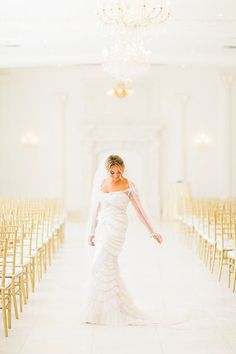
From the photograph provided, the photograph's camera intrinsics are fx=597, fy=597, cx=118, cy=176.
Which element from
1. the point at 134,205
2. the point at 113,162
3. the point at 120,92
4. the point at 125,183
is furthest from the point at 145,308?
the point at 120,92

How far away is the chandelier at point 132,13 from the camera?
9984 mm

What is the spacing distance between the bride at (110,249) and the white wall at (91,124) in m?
12.7

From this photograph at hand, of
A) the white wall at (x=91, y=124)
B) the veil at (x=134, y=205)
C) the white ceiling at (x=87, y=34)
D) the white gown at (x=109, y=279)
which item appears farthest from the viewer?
the white wall at (x=91, y=124)

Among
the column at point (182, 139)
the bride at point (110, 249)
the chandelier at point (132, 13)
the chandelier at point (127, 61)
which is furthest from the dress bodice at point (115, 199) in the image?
the column at point (182, 139)

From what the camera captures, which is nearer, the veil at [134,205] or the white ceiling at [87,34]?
the veil at [134,205]

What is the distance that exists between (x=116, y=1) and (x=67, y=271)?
15.3ft

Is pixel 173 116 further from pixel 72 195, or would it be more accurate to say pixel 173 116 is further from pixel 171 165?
pixel 72 195

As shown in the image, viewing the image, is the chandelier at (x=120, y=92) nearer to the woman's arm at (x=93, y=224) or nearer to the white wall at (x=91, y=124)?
the white wall at (x=91, y=124)

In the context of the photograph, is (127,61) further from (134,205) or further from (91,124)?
(134,205)

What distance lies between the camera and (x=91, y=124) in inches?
763

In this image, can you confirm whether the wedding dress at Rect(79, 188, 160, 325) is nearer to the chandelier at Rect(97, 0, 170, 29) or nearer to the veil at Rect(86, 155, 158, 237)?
the veil at Rect(86, 155, 158, 237)

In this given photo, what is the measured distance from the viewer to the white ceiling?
12.0 m

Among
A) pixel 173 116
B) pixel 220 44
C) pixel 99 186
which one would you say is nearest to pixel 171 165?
pixel 173 116

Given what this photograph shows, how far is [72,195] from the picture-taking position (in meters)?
19.6
